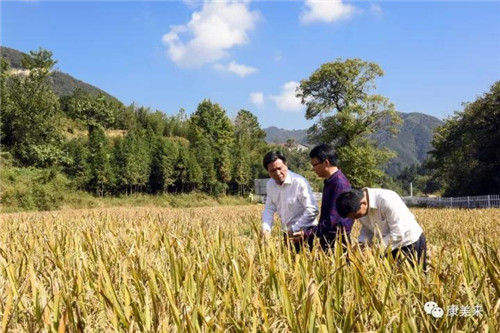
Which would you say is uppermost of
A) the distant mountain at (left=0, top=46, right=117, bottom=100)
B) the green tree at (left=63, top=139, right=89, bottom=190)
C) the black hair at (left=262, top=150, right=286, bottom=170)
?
the distant mountain at (left=0, top=46, right=117, bottom=100)

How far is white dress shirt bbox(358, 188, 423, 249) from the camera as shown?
2969 mm

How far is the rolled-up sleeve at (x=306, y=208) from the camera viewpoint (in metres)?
3.73

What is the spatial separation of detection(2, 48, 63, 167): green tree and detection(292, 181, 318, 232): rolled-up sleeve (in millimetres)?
29291

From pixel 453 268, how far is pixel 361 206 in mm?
781

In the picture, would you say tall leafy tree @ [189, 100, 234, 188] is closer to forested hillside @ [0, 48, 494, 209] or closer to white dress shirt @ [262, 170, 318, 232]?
forested hillside @ [0, 48, 494, 209]

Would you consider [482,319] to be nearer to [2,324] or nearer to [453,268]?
[453,268]

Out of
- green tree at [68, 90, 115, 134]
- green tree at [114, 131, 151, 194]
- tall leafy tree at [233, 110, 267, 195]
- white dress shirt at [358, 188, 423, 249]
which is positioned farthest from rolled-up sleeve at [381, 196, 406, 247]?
green tree at [68, 90, 115, 134]

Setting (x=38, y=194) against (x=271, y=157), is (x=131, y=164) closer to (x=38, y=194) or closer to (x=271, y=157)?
(x=38, y=194)

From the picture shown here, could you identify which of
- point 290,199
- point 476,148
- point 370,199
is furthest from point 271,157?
point 476,148

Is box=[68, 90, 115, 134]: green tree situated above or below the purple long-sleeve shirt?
above

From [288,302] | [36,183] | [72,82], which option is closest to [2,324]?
[288,302]

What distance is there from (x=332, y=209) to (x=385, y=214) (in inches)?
18.6

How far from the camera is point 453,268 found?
86.9 inches

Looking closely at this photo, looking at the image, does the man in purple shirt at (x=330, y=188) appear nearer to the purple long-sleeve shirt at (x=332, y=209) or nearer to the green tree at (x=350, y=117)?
the purple long-sleeve shirt at (x=332, y=209)
